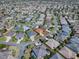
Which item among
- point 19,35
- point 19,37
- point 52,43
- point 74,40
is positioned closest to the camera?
point 52,43

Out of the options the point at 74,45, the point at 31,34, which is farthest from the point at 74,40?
the point at 31,34

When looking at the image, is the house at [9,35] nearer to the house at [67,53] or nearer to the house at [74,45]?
the house at [67,53]

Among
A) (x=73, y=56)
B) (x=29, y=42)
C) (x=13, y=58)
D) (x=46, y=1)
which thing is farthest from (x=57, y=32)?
(x=46, y=1)

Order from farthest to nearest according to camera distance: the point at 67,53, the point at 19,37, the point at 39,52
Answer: the point at 19,37, the point at 39,52, the point at 67,53

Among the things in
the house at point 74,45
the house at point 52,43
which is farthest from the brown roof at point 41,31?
the house at point 74,45

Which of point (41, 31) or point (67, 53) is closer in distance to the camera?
point (67, 53)

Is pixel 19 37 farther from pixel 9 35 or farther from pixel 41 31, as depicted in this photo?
pixel 41 31

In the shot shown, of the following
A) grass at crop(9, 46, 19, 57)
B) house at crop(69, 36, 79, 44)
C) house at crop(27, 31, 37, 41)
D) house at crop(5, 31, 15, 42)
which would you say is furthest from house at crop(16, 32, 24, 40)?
house at crop(69, 36, 79, 44)
